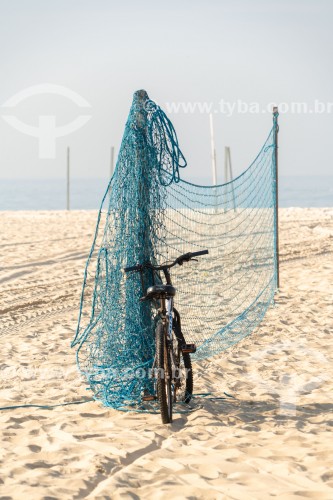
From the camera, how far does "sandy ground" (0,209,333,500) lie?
4.02 meters

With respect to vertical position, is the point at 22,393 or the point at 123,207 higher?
the point at 123,207

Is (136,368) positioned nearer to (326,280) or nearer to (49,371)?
(49,371)

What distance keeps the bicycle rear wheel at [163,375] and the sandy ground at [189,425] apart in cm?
15

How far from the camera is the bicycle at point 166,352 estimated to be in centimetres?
495

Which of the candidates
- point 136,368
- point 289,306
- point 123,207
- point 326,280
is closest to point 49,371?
point 136,368

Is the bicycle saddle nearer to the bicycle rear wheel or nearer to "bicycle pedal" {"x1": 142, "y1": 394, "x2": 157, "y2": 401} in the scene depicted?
the bicycle rear wheel

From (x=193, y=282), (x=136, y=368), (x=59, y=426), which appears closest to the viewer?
(x=59, y=426)

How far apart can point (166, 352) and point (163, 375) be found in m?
0.16

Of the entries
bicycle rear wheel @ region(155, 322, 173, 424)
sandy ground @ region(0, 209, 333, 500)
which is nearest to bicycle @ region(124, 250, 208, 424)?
bicycle rear wheel @ region(155, 322, 173, 424)

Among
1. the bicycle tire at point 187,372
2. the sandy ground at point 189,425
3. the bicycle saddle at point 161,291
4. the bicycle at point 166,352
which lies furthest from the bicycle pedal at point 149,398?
the bicycle saddle at point 161,291

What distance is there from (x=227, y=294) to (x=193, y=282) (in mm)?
902

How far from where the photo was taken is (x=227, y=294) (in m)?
10.4

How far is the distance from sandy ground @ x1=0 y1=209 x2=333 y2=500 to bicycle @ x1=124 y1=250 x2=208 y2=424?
0.56 feet

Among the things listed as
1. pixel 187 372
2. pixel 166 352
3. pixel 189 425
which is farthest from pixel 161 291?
pixel 189 425
